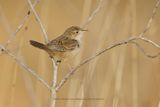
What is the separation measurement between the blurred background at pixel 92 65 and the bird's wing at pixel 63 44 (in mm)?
73

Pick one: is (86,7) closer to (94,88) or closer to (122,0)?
(94,88)

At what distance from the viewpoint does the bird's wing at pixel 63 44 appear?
2432 mm

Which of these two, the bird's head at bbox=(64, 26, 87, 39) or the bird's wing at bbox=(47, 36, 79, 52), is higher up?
the bird's head at bbox=(64, 26, 87, 39)

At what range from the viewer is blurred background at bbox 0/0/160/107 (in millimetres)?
2635

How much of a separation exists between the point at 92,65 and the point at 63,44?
0.58 feet

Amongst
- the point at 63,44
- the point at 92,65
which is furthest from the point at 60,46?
the point at 92,65

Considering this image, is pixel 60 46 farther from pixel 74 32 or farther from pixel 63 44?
pixel 74 32

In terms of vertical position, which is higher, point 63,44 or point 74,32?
point 74,32

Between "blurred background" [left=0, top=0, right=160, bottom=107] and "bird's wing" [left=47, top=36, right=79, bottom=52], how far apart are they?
0.07 metres

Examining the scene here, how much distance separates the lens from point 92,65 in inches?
102

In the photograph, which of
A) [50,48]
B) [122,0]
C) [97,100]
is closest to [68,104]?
[97,100]

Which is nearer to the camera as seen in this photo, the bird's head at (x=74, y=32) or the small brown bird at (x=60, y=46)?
the small brown bird at (x=60, y=46)

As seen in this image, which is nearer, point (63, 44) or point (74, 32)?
point (63, 44)

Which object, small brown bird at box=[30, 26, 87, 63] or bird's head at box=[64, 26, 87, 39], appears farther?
bird's head at box=[64, 26, 87, 39]
